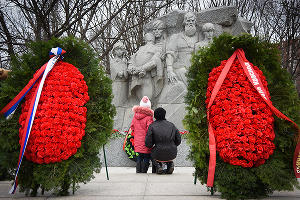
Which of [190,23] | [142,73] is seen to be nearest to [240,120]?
[142,73]

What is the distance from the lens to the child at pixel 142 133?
828cm

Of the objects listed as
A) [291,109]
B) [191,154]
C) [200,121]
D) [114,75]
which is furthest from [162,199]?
[114,75]

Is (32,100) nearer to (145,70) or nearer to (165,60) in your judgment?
(145,70)

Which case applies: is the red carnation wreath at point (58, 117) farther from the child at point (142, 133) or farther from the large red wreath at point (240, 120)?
the child at point (142, 133)

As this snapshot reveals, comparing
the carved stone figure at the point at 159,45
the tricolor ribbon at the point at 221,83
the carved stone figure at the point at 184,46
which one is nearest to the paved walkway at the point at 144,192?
the tricolor ribbon at the point at 221,83

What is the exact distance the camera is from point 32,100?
495cm

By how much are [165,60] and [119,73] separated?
5.24 feet

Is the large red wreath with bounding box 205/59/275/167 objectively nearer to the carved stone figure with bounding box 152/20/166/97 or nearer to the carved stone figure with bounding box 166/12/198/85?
the carved stone figure with bounding box 152/20/166/97

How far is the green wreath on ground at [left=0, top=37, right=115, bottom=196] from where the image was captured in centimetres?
484

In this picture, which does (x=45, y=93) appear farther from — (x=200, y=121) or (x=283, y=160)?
(x=283, y=160)

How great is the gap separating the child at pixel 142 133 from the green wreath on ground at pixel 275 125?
3.32 metres

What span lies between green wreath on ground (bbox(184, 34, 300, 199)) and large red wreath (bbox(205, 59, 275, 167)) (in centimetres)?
11

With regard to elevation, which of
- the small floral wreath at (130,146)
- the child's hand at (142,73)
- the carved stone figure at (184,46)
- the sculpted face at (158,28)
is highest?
the sculpted face at (158,28)

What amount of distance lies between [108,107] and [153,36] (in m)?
8.53
